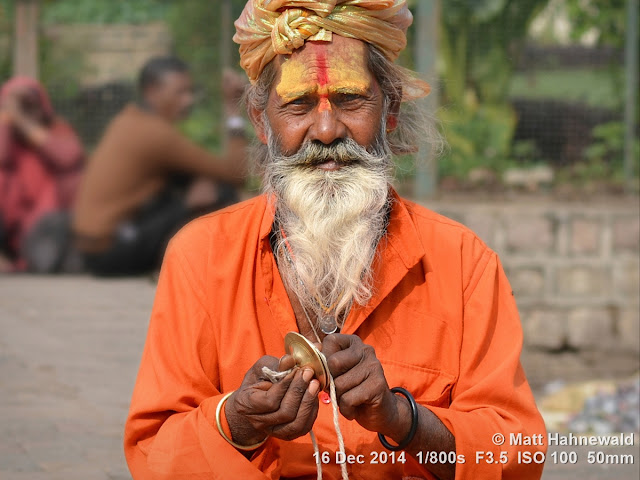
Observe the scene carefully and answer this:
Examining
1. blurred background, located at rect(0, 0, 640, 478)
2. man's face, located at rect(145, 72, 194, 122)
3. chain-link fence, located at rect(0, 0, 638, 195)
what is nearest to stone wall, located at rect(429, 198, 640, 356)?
blurred background, located at rect(0, 0, 640, 478)

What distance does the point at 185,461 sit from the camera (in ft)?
8.39

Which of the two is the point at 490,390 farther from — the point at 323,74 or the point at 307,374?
the point at 323,74

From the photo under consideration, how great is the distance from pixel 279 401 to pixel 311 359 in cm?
13

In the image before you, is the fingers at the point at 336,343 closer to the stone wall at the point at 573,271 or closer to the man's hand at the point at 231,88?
the stone wall at the point at 573,271

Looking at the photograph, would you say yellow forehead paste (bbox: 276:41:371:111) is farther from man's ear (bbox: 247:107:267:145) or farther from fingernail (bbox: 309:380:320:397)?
fingernail (bbox: 309:380:320:397)

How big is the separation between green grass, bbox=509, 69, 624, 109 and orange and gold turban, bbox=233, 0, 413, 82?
4730 mm

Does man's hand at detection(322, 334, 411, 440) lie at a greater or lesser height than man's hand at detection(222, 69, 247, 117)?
lesser

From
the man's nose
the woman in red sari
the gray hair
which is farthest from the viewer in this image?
the woman in red sari

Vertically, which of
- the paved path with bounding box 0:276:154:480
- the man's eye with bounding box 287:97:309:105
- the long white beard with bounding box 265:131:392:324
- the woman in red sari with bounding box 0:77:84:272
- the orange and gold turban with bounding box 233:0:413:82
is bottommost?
the paved path with bounding box 0:276:154:480

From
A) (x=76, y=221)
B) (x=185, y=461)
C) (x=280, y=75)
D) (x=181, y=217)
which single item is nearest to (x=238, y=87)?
(x=181, y=217)

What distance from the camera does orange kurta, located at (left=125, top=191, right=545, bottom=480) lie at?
2588 mm

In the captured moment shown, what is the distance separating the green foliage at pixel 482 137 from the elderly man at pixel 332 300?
4622mm

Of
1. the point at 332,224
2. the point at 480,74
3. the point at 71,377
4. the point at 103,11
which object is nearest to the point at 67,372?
the point at 71,377

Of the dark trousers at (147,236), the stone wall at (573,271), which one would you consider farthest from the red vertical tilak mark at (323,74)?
the dark trousers at (147,236)
